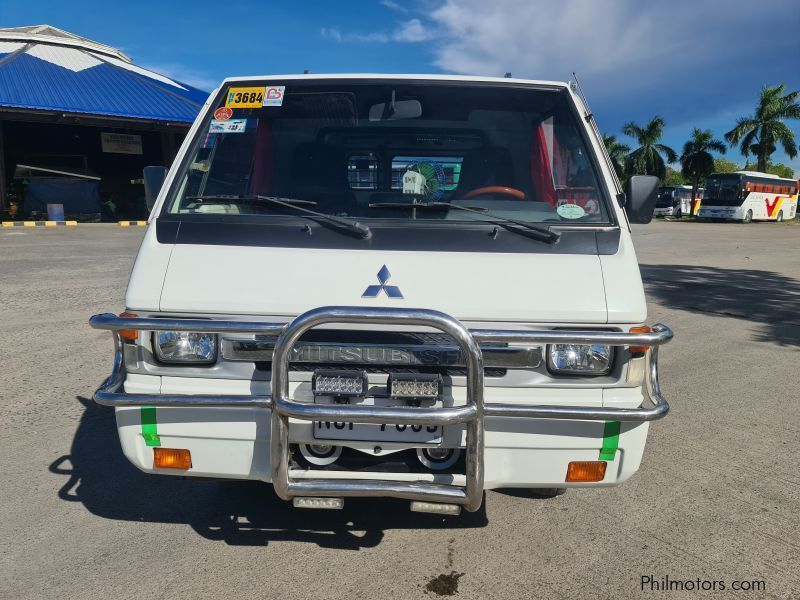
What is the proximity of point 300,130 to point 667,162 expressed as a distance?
216 feet

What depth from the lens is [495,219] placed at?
3.03m

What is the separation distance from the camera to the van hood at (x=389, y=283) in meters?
2.69

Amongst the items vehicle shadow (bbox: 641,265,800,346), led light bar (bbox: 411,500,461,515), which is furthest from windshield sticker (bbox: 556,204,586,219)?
vehicle shadow (bbox: 641,265,800,346)

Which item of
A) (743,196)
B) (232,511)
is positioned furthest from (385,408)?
(743,196)

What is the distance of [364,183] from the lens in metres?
3.49

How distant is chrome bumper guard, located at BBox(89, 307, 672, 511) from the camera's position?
239cm

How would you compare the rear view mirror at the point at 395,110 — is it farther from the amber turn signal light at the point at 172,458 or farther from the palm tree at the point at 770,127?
the palm tree at the point at 770,127

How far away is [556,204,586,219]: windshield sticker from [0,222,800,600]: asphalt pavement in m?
1.55

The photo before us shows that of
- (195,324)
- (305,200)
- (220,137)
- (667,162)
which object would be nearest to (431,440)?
(195,324)

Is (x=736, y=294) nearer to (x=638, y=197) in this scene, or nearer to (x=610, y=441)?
(x=638, y=197)

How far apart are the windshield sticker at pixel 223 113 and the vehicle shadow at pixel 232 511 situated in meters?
1.90

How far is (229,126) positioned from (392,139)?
896 mm

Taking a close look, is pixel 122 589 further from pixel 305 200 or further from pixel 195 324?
pixel 305 200

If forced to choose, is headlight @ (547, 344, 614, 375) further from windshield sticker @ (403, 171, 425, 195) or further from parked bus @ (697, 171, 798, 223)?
parked bus @ (697, 171, 798, 223)
